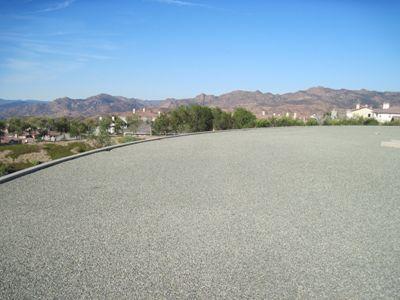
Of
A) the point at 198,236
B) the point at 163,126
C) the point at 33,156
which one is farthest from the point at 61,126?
the point at 198,236

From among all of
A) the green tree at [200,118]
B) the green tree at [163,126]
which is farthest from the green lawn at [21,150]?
the green tree at [200,118]

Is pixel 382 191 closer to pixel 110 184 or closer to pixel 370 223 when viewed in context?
pixel 370 223

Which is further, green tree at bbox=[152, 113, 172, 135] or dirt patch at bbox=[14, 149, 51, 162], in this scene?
green tree at bbox=[152, 113, 172, 135]

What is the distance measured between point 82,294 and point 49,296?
0.22 metres

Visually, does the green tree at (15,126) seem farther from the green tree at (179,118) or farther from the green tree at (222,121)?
the green tree at (222,121)

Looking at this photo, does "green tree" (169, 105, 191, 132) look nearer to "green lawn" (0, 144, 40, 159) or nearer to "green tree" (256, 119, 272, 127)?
"green tree" (256, 119, 272, 127)

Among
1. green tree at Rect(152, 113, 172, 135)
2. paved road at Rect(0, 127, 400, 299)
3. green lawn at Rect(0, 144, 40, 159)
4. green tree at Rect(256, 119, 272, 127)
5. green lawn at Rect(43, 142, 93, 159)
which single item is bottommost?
green lawn at Rect(0, 144, 40, 159)

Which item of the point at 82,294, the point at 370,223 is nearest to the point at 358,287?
the point at 370,223

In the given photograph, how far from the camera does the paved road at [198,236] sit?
2.42 meters

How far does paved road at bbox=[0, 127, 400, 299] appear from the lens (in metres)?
2.42

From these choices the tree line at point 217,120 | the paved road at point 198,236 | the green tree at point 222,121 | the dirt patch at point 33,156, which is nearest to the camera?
the paved road at point 198,236

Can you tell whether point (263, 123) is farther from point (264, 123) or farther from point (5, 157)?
point (5, 157)

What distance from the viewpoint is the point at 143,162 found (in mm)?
8383

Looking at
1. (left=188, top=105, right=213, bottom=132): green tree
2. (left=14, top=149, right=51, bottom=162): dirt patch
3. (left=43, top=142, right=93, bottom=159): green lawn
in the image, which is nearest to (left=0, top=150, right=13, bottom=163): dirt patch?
(left=14, top=149, right=51, bottom=162): dirt patch
